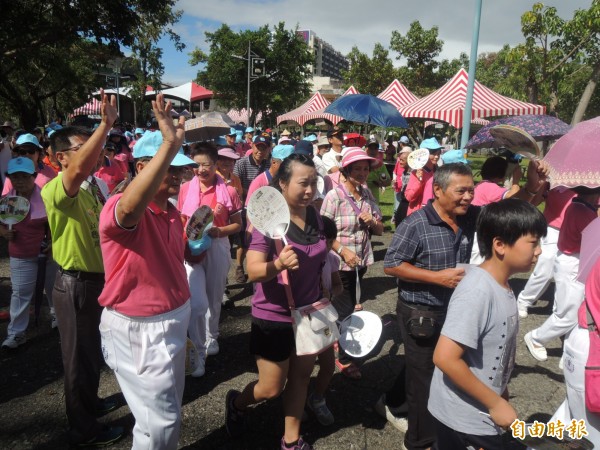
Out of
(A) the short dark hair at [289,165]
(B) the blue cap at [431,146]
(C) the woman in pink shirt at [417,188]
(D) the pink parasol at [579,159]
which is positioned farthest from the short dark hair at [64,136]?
(B) the blue cap at [431,146]

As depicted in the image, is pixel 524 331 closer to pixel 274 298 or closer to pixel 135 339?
pixel 274 298

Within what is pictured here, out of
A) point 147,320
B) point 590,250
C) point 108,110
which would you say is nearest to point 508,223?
point 590,250

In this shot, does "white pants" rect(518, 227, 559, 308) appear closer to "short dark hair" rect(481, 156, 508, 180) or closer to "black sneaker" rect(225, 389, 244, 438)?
"short dark hair" rect(481, 156, 508, 180)

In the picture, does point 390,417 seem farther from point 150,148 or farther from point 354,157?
point 150,148

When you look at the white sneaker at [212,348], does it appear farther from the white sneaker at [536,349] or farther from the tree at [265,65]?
the tree at [265,65]

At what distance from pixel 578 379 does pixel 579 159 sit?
1.48m

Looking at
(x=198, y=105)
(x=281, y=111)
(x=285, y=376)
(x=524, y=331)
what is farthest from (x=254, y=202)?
(x=198, y=105)

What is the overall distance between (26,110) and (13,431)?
2576cm

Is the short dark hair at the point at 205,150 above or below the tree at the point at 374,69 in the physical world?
below

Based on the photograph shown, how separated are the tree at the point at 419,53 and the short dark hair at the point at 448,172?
23.5 metres

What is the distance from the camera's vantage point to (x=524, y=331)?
4.91 metres

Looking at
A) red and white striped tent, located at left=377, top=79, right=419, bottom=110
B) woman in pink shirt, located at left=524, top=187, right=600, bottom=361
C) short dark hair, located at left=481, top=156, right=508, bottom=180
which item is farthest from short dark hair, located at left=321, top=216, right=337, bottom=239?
red and white striped tent, located at left=377, top=79, right=419, bottom=110

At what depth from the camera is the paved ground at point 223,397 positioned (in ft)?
9.69

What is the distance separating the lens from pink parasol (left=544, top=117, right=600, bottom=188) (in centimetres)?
266
